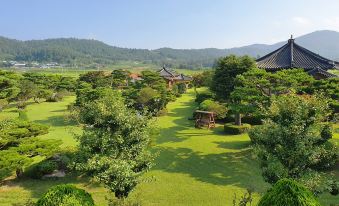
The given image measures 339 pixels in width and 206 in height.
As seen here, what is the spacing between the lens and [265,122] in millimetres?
13703

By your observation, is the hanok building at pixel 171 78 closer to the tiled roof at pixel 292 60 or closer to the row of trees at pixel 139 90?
the row of trees at pixel 139 90

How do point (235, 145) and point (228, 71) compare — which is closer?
point (235, 145)

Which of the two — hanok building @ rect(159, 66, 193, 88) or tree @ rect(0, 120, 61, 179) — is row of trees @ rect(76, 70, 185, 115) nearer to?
tree @ rect(0, 120, 61, 179)

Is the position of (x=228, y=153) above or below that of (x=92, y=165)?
below

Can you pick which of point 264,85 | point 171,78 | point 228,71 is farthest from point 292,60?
point 171,78

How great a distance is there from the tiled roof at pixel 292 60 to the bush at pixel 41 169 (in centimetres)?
1940

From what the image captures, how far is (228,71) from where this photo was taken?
31062mm

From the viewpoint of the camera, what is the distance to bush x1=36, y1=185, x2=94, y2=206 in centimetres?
882

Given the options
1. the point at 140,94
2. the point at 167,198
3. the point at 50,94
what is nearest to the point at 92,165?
the point at 167,198

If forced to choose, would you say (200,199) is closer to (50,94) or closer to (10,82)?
(10,82)

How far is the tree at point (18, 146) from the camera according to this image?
1593cm

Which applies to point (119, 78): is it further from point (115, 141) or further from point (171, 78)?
point (115, 141)

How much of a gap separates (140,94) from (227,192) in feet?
79.8

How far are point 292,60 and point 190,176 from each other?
16313mm
